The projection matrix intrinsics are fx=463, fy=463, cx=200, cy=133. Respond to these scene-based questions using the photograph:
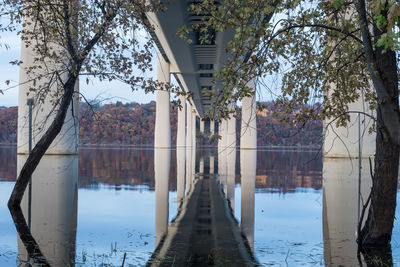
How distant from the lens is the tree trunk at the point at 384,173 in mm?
5605

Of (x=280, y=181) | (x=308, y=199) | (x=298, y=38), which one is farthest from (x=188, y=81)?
(x=298, y=38)

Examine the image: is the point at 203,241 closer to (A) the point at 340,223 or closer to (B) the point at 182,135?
(A) the point at 340,223

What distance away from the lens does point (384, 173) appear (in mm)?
5742

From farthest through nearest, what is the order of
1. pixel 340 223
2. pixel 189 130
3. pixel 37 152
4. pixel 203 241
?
pixel 189 130 → pixel 37 152 → pixel 340 223 → pixel 203 241

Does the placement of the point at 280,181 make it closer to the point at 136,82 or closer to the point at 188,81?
the point at 136,82

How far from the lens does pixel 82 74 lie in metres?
8.15

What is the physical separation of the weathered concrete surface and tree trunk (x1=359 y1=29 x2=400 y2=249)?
5.39ft

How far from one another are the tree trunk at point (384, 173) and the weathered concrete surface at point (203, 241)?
5.39 ft

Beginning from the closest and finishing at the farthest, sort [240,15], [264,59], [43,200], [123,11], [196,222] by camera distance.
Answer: [240,15]
[264,59]
[196,222]
[123,11]
[43,200]

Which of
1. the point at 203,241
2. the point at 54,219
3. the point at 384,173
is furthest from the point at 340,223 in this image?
the point at 54,219

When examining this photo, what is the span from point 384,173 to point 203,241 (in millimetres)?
2419

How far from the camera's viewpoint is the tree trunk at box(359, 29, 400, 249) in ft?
18.4

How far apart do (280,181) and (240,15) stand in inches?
404

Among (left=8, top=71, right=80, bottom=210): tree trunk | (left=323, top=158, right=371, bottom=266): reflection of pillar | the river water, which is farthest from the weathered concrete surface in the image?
(left=8, top=71, right=80, bottom=210): tree trunk
